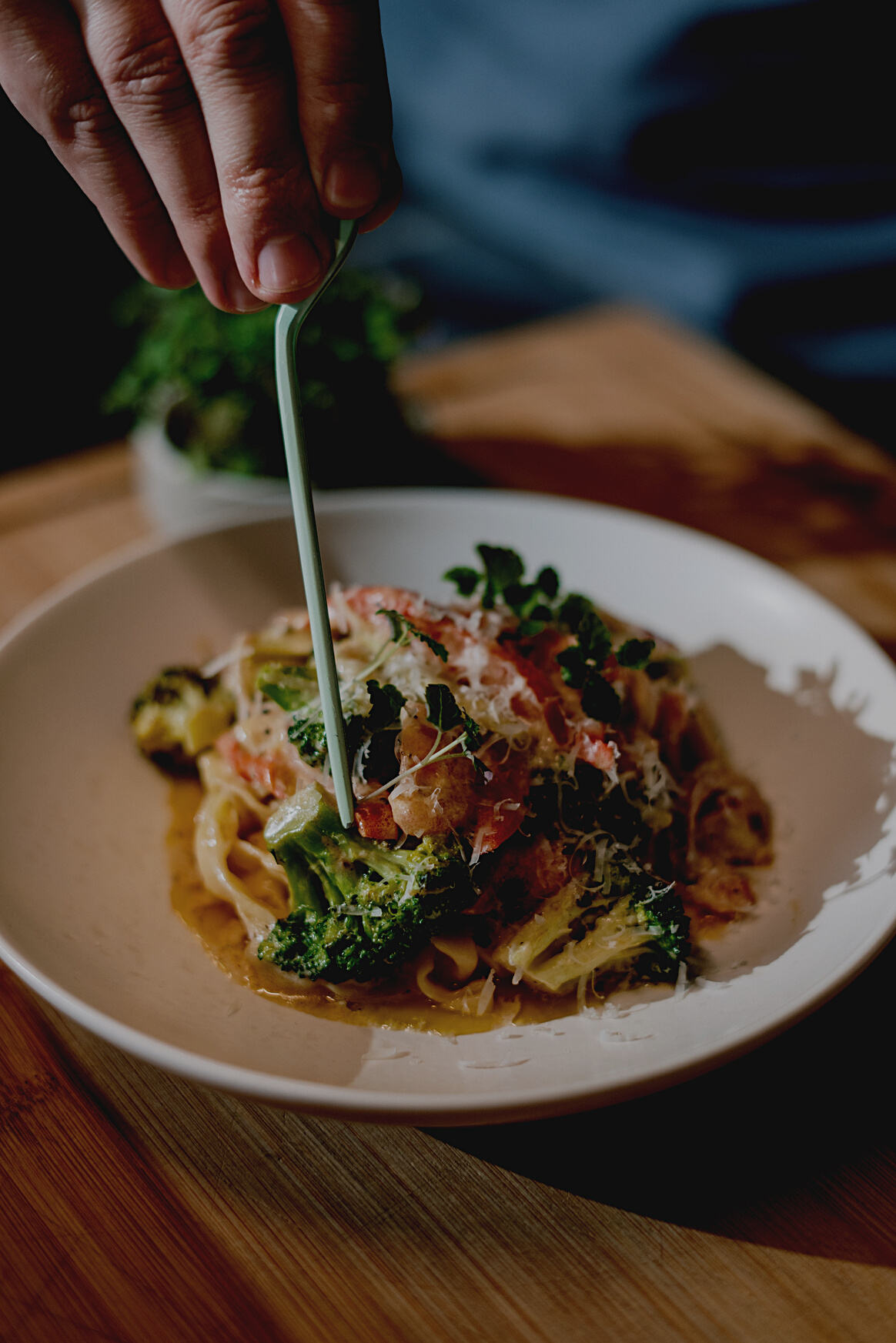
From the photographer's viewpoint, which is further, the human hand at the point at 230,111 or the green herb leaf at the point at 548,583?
the green herb leaf at the point at 548,583

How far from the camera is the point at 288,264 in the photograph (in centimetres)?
142

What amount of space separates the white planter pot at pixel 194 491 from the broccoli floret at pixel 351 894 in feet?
3.64

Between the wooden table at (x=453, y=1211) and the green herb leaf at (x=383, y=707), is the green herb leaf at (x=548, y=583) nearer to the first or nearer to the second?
the green herb leaf at (x=383, y=707)

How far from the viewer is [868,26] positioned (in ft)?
13.2

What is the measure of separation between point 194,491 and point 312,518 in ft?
4.23

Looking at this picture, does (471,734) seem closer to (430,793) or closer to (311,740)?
(430,793)

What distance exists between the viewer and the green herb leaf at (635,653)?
1965 millimetres

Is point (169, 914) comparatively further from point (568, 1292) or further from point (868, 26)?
point (868, 26)

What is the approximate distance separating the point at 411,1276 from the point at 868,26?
446 cm

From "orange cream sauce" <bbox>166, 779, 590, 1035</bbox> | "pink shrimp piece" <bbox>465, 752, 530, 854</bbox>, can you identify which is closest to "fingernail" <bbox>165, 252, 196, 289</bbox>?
"pink shrimp piece" <bbox>465, 752, 530, 854</bbox>

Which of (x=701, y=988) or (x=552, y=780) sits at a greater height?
(x=552, y=780)

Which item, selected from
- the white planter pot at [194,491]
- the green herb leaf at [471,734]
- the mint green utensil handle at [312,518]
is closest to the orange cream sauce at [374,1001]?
the mint green utensil handle at [312,518]

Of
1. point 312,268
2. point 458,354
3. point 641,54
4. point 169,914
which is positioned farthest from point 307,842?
point 641,54

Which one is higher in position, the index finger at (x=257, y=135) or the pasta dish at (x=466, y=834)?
the index finger at (x=257, y=135)
